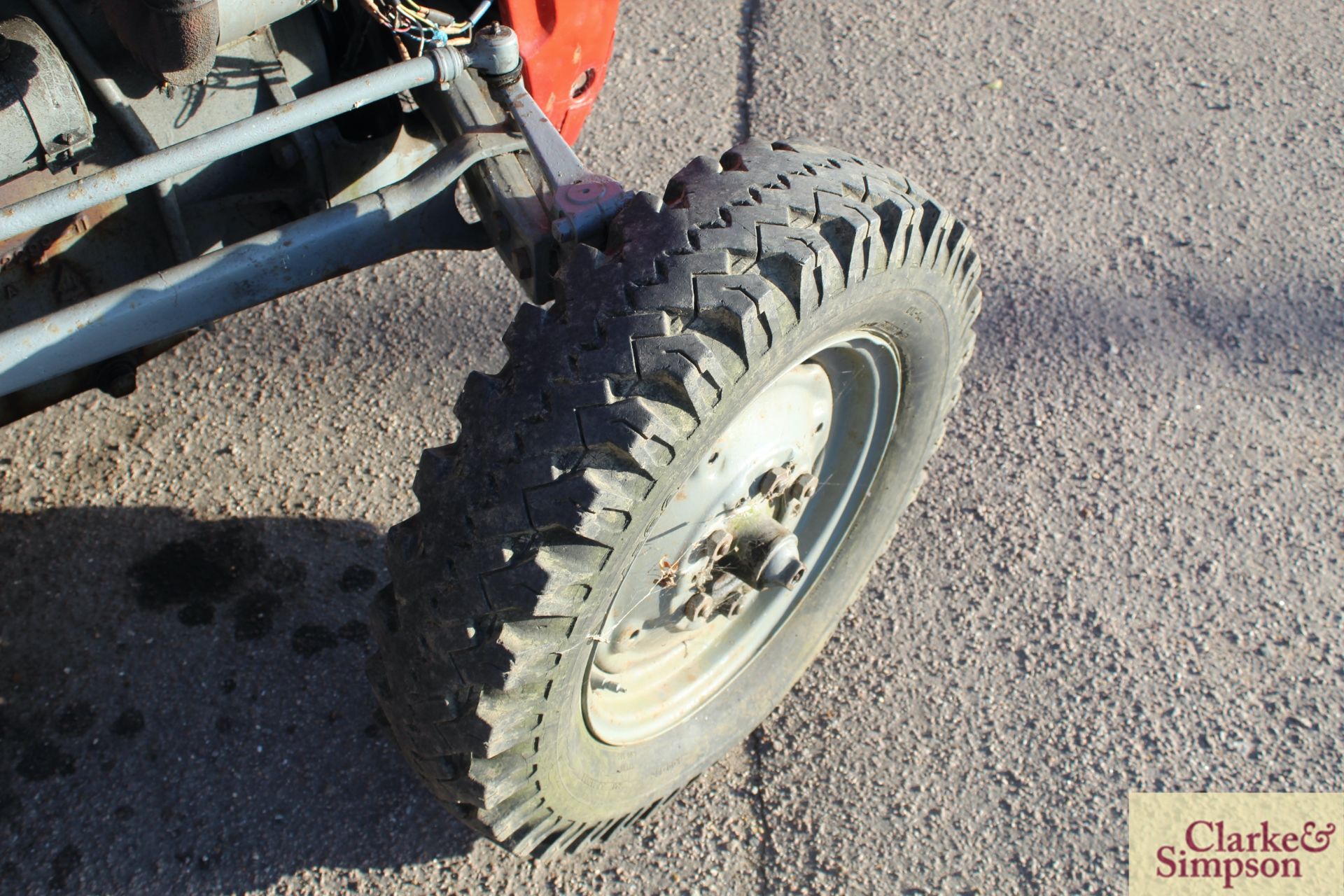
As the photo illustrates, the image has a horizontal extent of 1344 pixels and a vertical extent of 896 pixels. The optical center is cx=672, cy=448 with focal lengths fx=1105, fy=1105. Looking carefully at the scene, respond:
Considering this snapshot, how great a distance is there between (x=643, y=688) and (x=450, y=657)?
2.30ft

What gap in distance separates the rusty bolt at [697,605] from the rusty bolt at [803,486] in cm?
27

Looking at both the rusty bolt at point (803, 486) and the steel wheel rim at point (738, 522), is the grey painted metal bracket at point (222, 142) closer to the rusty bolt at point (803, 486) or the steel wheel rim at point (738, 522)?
the steel wheel rim at point (738, 522)

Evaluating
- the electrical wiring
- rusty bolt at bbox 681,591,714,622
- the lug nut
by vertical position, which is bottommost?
the lug nut

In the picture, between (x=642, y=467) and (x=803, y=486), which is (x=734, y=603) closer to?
(x=803, y=486)

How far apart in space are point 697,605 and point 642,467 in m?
0.69

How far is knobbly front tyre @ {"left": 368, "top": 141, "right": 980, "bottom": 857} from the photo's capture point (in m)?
1.54

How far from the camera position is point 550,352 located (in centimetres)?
158

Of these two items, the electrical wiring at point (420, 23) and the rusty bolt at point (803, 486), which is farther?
the rusty bolt at point (803, 486)

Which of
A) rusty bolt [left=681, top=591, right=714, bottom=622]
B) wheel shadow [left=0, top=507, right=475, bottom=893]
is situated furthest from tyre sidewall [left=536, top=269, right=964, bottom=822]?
wheel shadow [left=0, top=507, right=475, bottom=893]

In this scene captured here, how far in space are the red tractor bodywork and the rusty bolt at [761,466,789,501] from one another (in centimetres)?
91

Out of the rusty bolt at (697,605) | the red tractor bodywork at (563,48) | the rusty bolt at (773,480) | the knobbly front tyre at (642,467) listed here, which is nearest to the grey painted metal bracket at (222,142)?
the red tractor bodywork at (563,48)

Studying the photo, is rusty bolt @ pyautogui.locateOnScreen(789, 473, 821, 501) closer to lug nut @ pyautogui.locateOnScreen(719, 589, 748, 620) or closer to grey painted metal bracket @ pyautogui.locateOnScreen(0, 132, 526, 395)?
lug nut @ pyautogui.locateOnScreen(719, 589, 748, 620)

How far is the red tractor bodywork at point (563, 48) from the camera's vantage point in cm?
215

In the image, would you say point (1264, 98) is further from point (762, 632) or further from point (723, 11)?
point (762, 632)
